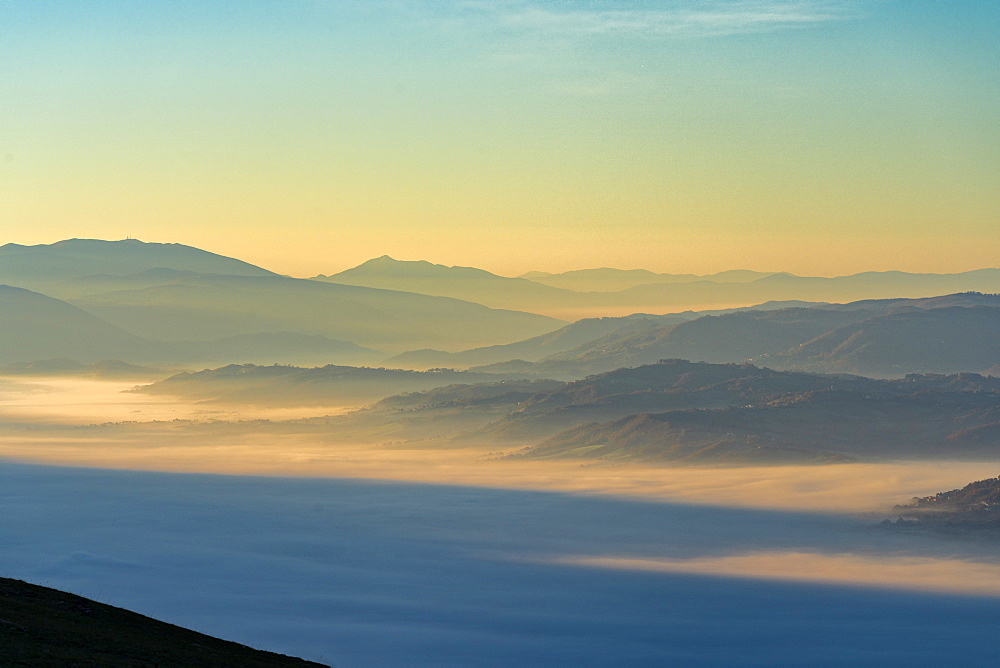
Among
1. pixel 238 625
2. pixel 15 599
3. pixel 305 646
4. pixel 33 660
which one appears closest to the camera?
pixel 33 660

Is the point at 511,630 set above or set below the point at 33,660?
below

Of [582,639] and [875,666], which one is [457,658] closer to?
[582,639]

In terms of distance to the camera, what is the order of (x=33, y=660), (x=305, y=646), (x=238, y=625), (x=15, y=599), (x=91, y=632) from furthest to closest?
(x=238, y=625), (x=305, y=646), (x=15, y=599), (x=91, y=632), (x=33, y=660)

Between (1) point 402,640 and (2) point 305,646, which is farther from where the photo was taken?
(1) point 402,640

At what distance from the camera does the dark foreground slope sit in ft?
240

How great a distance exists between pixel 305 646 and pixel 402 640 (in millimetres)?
18971

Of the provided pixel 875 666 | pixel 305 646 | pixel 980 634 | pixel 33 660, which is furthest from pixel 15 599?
pixel 980 634

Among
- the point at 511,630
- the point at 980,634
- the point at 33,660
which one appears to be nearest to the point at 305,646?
the point at 511,630

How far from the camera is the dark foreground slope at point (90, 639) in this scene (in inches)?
2879

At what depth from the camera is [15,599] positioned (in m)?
89.1

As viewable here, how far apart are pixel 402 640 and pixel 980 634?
323ft

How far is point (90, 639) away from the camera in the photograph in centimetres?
8094

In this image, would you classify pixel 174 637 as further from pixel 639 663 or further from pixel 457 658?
pixel 639 663

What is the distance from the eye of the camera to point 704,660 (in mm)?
172500
